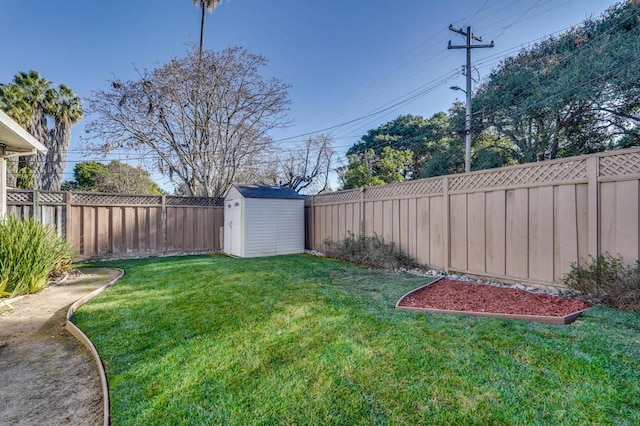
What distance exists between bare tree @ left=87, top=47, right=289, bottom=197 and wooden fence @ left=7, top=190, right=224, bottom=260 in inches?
113

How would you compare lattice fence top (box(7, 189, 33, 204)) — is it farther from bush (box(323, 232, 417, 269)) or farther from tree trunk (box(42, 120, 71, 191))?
tree trunk (box(42, 120, 71, 191))

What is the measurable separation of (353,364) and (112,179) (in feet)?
68.6

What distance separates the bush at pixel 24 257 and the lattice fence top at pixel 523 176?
257 inches

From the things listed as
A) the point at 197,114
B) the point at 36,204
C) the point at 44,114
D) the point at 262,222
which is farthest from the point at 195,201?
the point at 44,114

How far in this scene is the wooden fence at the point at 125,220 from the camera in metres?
6.82

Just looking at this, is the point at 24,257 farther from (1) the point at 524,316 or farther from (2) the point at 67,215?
(1) the point at 524,316

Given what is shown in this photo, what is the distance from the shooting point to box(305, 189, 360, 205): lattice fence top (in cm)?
732

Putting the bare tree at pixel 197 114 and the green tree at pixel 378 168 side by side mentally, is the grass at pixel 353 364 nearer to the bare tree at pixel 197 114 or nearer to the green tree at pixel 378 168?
the bare tree at pixel 197 114

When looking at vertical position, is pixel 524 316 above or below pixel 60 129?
below

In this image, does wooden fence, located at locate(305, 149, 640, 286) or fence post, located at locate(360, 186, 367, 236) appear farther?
fence post, located at locate(360, 186, 367, 236)

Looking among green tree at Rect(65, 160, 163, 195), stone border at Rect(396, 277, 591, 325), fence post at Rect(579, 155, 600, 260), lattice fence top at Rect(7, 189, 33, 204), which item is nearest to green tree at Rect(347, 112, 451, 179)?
fence post at Rect(579, 155, 600, 260)

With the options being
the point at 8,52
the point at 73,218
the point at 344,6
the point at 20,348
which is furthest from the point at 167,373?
the point at 8,52

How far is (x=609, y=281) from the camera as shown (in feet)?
10.6

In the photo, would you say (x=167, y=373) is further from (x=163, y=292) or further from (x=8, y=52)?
(x=8, y=52)
